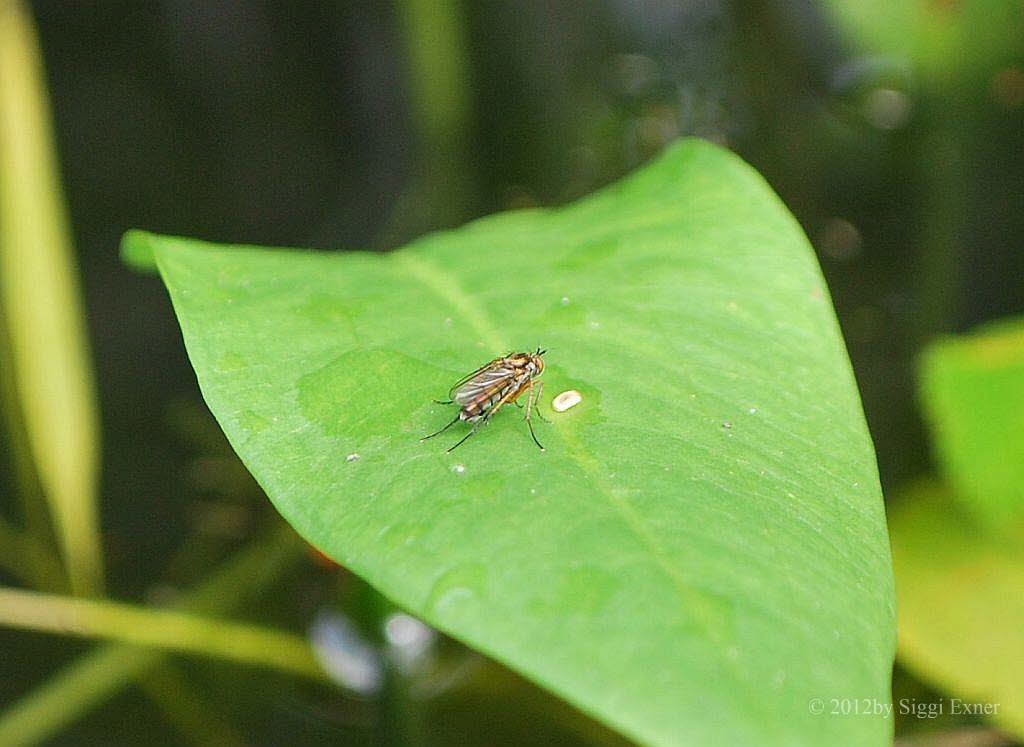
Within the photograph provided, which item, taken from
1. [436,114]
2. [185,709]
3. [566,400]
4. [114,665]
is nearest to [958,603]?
[566,400]

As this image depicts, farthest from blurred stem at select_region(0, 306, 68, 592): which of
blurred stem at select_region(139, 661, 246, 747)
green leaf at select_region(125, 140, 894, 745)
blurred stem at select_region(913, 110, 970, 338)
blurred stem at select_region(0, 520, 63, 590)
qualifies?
blurred stem at select_region(913, 110, 970, 338)

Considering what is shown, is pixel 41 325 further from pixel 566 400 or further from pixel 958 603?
pixel 958 603

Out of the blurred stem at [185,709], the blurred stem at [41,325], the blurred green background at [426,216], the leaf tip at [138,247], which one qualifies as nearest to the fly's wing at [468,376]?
the leaf tip at [138,247]

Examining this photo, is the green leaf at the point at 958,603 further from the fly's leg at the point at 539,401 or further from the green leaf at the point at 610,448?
the fly's leg at the point at 539,401

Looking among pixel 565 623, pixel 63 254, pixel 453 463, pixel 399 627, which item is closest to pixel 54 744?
pixel 399 627

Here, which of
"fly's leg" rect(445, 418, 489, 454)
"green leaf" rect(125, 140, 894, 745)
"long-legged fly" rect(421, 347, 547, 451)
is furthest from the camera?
"long-legged fly" rect(421, 347, 547, 451)

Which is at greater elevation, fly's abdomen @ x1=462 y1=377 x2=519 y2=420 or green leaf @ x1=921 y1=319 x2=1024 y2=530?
fly's abdomen @ x1=462 y1=377 x2=519 y2=420

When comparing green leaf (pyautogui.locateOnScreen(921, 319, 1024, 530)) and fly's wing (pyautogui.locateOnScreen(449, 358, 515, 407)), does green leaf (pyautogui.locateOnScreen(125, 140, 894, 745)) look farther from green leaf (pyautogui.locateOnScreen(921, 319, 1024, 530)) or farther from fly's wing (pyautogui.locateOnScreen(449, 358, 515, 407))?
green leaf (pyautogui.locateOnScreen(921, 319, 1024, 530))

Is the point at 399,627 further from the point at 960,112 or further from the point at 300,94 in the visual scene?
the point at 300,94
